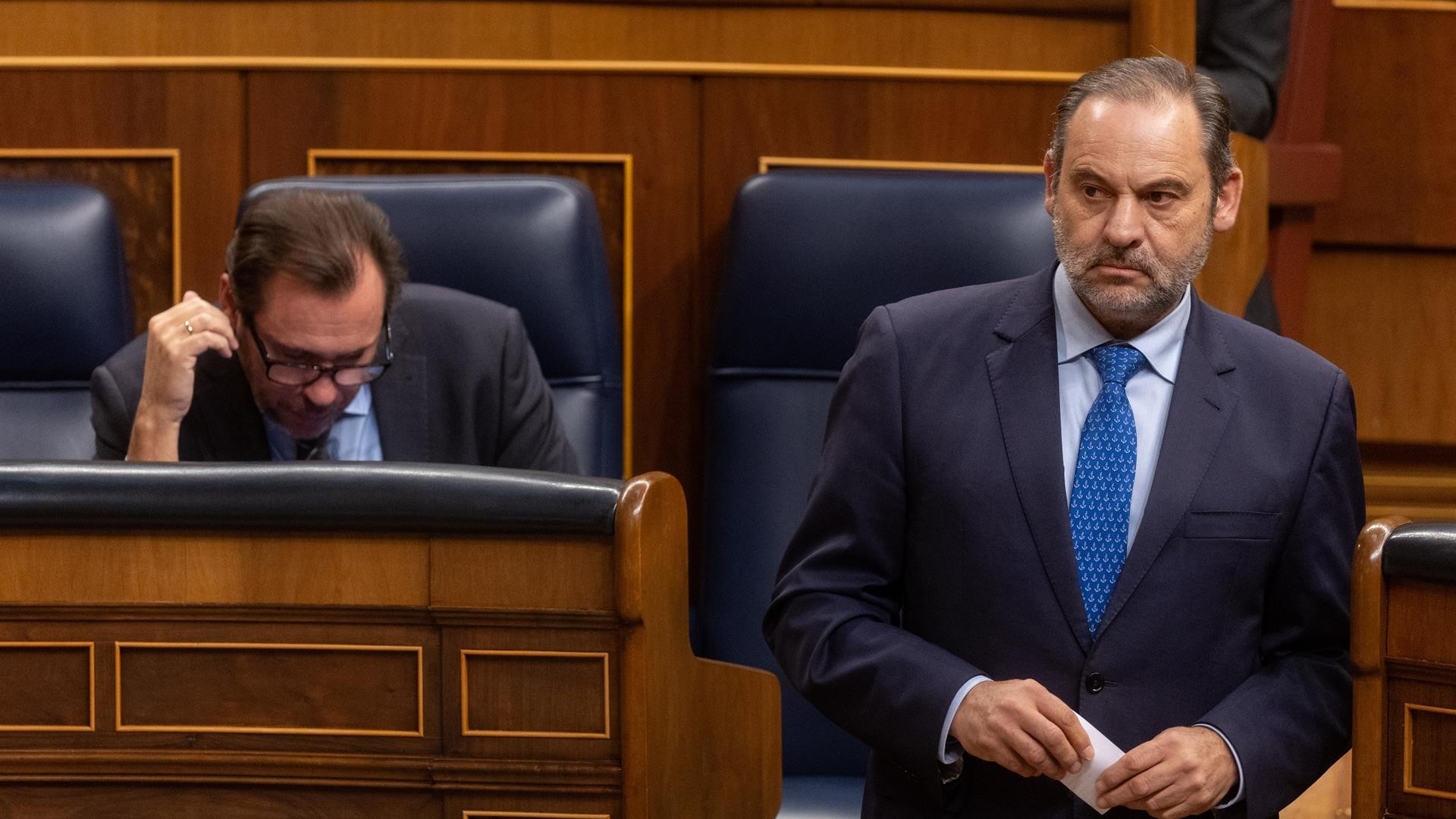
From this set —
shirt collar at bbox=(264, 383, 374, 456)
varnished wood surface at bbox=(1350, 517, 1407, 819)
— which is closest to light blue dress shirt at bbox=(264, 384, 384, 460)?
shirt collar at bbox=(264, 383, 374, 456)

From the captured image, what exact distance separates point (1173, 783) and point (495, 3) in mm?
847

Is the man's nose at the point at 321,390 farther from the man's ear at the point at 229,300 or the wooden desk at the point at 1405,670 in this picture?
the wooden desk at the point at 1405,670

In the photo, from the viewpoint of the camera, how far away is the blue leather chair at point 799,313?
3.82ft

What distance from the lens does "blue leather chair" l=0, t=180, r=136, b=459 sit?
1.19m

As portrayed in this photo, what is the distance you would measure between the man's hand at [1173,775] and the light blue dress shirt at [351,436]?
59 centimetres

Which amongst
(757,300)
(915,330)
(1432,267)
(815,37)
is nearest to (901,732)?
(915,330)

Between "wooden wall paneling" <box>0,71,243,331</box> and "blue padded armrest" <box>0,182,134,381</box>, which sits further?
"wooden wall paneling" <box>0,71,243,331</box>

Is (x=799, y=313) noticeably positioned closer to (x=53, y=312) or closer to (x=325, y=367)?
(x=325, y=367)

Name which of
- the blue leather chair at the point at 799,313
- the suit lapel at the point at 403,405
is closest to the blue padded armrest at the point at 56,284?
the suit lapel at the point at 403,405

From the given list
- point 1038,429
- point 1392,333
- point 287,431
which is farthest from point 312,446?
point 1392,333

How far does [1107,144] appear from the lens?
78 cm

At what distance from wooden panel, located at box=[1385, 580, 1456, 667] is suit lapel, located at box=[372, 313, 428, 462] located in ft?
2.14

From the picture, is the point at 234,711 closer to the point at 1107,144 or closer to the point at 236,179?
the point at 1107,144

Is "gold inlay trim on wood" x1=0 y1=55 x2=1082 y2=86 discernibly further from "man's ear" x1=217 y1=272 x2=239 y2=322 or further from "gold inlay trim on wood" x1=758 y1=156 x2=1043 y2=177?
"man's ear" x1=217 y1=272 x2=239 y2=322
